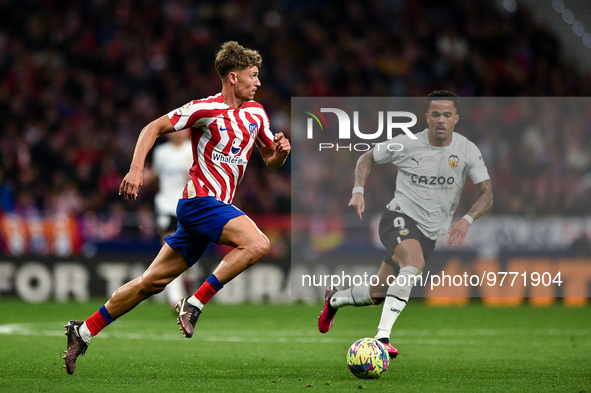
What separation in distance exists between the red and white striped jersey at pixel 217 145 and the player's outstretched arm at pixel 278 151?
22cm

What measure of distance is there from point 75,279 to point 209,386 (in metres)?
8.82

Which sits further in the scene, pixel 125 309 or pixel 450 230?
pixel 450 230

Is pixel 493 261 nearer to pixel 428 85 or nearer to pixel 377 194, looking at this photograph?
pixel 377 194

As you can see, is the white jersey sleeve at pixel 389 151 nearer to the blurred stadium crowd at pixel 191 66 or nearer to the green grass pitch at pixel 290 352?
the green grass pitch at pixel 290 352

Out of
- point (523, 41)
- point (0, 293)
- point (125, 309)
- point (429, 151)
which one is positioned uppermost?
A: point (523, 41)

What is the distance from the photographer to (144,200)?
50.5 feet

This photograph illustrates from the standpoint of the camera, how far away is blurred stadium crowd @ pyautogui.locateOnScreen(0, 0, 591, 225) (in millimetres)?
15617

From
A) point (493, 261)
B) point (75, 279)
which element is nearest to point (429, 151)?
point (493, 261)

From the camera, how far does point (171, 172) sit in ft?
35.8

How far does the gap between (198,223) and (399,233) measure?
2092 mm

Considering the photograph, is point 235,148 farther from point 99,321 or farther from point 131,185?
point 99,321

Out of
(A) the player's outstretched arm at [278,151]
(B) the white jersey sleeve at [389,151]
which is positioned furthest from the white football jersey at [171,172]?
(A) the player's outstretched arm at [278,151]

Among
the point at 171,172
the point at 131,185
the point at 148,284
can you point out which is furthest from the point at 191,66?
the point at 131,185

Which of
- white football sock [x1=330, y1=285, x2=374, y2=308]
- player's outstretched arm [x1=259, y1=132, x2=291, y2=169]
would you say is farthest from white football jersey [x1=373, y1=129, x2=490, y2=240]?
player's outstretched arm [x1=259, y1=132, x2=291, y2=169]
